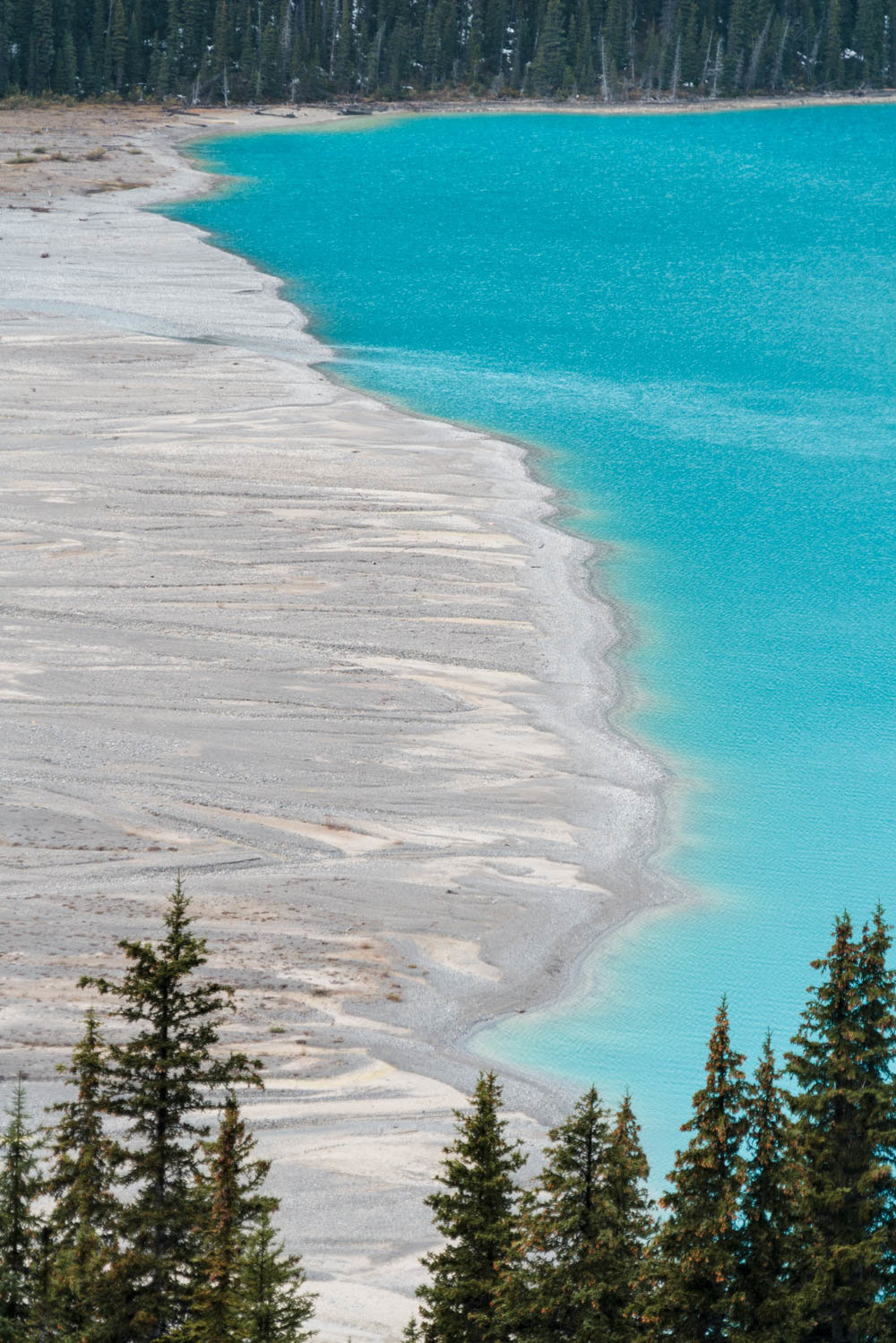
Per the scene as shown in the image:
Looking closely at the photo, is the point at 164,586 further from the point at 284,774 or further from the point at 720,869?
the point at 720,869

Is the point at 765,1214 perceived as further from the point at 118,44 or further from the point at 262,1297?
the point at 118,44

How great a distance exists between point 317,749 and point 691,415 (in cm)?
3156

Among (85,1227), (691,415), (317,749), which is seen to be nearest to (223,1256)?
→ (85,1227)

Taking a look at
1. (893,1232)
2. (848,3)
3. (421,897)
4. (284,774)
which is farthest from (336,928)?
(848,3)

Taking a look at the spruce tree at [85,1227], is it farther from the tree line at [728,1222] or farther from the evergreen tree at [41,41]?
the evergreen tree at [41,41]

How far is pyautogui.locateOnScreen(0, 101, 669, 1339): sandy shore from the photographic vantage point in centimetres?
2330

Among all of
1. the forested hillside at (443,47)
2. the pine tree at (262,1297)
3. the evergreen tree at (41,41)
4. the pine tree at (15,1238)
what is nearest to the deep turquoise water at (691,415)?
the pine tree at (262,1297)

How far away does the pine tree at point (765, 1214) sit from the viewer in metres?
14.0

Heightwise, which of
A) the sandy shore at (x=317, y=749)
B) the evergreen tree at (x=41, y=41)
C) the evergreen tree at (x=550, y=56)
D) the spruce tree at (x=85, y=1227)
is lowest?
the spruce tree at (x=85, y=1227)

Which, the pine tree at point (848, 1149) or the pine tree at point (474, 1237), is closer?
the pine tree at point (848, 1149)

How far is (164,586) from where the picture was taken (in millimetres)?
39344

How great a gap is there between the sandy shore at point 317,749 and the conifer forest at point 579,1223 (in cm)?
378

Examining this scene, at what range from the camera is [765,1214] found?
14.2 m

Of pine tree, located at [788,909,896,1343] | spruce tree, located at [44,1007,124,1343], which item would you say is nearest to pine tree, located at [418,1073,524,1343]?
pine tree, located at [788,909,896,1343]
